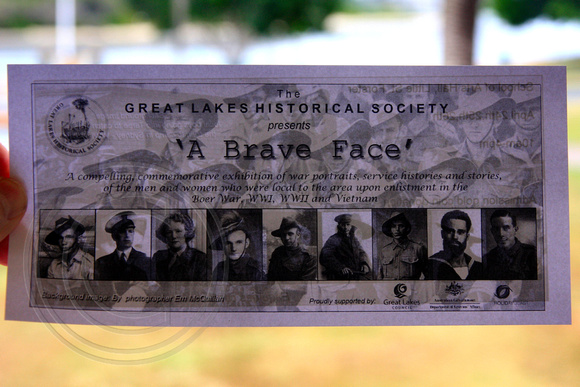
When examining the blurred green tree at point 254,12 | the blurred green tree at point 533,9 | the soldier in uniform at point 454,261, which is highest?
the blurred green tree at point 254,12

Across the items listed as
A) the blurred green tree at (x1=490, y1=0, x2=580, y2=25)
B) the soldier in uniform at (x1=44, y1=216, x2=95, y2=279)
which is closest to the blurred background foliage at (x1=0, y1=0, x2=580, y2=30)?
the blurred green tree at (x1=490, y1=0, x2=580, y2=25)

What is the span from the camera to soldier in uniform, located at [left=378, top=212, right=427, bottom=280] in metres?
0.75

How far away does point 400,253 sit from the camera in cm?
76

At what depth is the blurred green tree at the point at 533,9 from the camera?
4988mm

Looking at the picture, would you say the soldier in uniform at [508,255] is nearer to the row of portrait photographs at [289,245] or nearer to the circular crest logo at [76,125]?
the row of portrait photographs at [289,245]

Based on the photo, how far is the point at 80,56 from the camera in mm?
7824

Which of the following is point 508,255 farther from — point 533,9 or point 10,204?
point 533,9

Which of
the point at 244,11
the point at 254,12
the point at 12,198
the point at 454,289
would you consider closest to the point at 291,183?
the point at 454,289

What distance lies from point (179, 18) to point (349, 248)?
8.44 m

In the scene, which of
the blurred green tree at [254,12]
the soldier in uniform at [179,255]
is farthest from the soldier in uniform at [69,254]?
the blurred green tree at [254,12]

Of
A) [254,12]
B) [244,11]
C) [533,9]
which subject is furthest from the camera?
[244,11]

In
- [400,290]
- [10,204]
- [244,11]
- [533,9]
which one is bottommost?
[400,290]

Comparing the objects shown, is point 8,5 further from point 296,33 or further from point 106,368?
point 106,368

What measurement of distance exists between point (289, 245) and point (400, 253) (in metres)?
0.20
